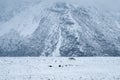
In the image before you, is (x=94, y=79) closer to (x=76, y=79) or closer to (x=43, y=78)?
(x=76, y=79)

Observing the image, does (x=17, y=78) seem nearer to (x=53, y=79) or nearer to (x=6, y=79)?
(x=6, y=79)

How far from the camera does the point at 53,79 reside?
37.0 metres

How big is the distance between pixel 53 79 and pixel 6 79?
243 inches

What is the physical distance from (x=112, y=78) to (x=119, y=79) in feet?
3.89

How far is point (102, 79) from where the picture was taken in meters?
36.6

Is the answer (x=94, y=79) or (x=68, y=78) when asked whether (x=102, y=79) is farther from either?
(x=68, y=78)

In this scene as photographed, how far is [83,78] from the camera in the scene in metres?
37.7

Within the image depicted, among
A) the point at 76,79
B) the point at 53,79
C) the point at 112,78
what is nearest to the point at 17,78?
the point at 53,79

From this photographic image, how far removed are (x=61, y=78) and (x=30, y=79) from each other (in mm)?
4171

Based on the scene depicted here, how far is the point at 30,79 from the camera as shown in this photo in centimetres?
3719

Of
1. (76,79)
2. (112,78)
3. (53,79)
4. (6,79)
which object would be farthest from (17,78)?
(112,78)

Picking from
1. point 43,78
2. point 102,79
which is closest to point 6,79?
point 43,78

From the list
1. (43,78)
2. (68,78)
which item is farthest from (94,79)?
(43,78)

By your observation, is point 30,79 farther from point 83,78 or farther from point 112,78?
point 112,78
